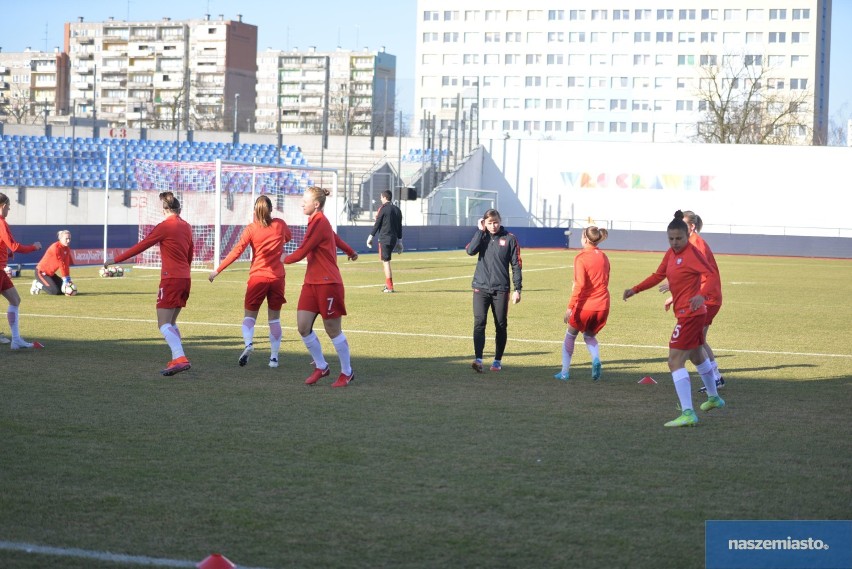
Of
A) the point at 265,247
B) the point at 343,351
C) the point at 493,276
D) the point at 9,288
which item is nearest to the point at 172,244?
the point at 265,247

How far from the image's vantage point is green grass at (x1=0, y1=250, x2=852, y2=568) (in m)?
5.66

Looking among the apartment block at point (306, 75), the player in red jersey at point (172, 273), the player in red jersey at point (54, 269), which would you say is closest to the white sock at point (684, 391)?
the player in red jersey at point (172, 273)

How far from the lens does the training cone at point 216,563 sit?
491 centimetres

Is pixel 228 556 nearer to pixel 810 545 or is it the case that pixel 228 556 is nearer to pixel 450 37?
pixel 810 545

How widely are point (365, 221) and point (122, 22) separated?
4268 inches

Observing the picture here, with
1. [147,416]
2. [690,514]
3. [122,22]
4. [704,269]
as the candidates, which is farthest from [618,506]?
[122,22]

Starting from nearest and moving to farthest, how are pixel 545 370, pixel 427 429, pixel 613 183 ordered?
1. pixel 427 429
2. pixel 545 370
3. pixel 613 183

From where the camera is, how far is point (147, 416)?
29.1 feet

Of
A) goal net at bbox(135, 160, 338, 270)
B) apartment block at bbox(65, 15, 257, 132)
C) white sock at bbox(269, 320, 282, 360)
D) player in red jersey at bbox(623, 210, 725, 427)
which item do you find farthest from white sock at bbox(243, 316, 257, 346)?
apartment block at bbox(65, 15, 257, 132)

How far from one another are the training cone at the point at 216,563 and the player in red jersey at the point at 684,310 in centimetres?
484

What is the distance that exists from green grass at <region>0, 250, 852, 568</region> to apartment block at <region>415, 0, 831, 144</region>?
109673 millimetres

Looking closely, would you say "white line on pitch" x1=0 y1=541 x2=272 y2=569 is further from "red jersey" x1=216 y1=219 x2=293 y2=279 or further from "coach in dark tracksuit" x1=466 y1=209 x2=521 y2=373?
"coach in dark tracksuit" x1=466 y1=209 x2=521 y2=373

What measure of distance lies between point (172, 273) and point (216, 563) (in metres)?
6.49

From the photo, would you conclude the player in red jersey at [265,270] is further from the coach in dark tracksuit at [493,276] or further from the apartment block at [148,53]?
the apartment block at [148,53]
